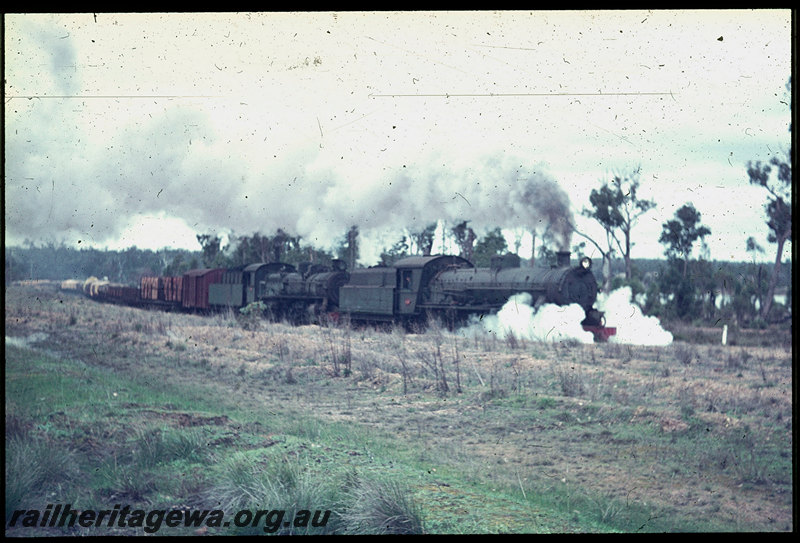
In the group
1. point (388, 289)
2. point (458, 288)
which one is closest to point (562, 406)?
point (458, 288)

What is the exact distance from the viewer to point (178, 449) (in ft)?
24.5

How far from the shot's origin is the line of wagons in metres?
20.9

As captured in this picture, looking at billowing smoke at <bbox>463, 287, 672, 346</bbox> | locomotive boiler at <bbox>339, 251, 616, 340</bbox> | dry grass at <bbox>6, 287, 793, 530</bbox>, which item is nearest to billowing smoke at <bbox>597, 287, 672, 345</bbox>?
billowing smoke at <bbox>463, 287, 672, 346</bbox>

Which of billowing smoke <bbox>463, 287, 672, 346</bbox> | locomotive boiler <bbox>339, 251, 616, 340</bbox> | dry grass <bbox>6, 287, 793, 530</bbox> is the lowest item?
dry grass <bbox>6, 287, 793, 530</bbox>

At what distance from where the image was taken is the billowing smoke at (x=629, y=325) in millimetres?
21000

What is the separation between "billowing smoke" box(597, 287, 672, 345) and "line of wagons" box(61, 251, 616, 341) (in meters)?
0.47

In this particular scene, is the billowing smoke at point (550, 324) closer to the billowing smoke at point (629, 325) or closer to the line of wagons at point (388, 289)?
the billowing smoke at point (629, 325)

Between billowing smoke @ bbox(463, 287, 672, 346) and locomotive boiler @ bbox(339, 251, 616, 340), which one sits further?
locomotive boiler @ bbox(339, 251, 616, 340)

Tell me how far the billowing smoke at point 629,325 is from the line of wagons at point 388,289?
18.6 inches

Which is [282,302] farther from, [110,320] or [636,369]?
[636,369]

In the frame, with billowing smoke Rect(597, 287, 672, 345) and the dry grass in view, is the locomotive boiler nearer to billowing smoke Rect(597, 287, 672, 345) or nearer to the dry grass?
billowing smoke Rect(597, 287, 672, 345)

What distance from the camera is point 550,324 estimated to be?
65.9 ft

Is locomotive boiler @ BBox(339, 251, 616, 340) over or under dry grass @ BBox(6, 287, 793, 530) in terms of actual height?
over

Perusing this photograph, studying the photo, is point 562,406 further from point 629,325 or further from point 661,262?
point 661,262
